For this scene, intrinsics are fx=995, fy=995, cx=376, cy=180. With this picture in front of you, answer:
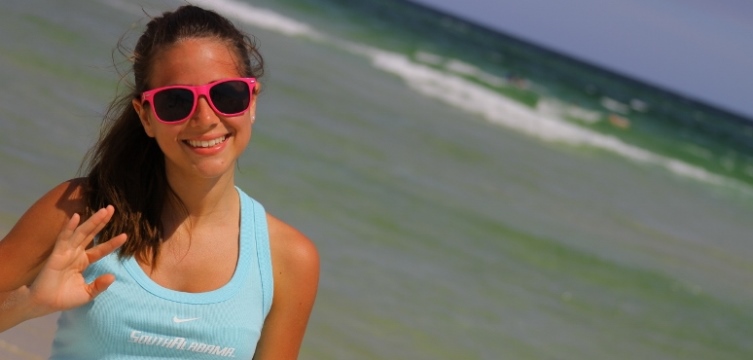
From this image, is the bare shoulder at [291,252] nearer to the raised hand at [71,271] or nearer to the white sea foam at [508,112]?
the raised hand at [71,271]

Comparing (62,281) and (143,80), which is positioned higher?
(143,80)

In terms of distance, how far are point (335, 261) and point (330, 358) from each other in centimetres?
124

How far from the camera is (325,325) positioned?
5219mm

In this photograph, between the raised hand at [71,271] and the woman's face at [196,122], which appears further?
the woman's face at [196,122]

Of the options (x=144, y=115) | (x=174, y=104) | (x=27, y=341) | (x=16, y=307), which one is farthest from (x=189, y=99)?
(x=27, y=341)

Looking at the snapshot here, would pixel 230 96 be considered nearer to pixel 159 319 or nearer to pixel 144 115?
pixel 144 115

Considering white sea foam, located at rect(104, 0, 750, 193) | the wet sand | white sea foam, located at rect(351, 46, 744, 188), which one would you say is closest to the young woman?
the wet sand

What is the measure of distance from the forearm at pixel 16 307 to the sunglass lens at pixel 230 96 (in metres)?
0.59

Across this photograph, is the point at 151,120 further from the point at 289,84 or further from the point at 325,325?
the point at 289,84

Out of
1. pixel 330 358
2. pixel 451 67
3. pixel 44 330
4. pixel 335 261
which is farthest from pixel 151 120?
pixel 451 67

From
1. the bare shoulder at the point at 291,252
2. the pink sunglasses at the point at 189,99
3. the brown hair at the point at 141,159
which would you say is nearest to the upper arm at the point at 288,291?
the bare shoulder at the point at 291,252

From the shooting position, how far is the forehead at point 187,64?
229 centimetres

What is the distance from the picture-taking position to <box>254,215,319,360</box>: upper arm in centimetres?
250

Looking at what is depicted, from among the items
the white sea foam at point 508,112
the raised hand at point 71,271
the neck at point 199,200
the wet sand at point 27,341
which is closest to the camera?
the raised hand at point 71,271
